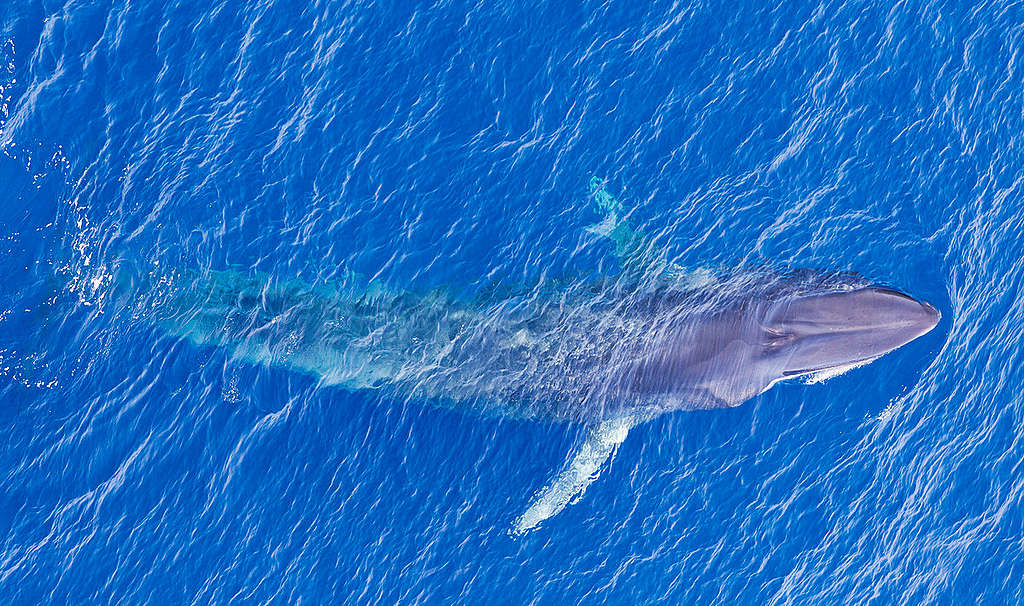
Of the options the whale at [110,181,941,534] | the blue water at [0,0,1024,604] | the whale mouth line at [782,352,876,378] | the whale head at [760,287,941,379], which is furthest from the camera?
the whale at [110,181,941,534]

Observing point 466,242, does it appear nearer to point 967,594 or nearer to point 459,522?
point 459,522

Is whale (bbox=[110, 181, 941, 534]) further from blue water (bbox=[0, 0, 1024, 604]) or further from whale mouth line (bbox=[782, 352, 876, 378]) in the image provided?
blue water (bbox=[0, 0, 1024, 604])

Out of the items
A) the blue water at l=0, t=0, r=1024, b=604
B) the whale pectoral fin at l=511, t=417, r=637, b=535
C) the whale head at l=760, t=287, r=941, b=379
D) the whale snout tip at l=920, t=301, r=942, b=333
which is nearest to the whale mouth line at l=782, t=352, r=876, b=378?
the whale head at l=760, t=287, r=941, b=379

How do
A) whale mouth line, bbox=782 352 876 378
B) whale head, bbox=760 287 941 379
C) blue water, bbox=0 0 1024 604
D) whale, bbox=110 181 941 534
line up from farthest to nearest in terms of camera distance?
whale, bbox=110 181 941 534, whale mouth line, bbox=782 352 876 378, blue water, bbox=0 0 1024 604, whale head, bbox=760 287 941 379

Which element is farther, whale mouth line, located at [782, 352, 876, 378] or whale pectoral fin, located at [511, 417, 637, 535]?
whale pectoral fin, located at [511, 417, 637, 535]

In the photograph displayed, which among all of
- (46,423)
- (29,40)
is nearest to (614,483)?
(46,423)

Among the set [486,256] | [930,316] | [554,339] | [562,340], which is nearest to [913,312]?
[930,316]
